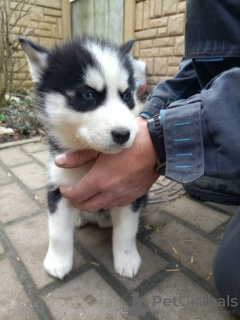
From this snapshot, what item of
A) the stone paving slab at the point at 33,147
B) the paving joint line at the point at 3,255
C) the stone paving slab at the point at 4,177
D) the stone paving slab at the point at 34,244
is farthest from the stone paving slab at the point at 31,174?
the paving joint line at the point at 3,255

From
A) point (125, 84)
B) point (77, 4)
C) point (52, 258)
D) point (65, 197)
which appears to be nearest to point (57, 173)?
point (65, 197)

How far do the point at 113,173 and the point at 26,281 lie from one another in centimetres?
72

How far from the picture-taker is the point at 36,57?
50.4 inches

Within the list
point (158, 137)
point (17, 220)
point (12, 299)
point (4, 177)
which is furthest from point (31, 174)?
point (158, 137)

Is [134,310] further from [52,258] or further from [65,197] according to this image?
[65,197]

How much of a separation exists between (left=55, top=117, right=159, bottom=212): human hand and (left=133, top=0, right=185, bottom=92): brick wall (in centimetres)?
446

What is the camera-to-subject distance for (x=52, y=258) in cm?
139

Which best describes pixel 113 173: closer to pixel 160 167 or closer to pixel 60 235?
pixel 160 167

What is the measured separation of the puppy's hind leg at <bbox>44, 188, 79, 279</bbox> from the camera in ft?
4.41

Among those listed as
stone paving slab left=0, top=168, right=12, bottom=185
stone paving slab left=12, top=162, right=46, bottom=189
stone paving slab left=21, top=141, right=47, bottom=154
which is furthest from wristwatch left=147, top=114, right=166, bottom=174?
stone paving slab left=21, top=141, right=47, bottom=154

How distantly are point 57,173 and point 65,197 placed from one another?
0.14m

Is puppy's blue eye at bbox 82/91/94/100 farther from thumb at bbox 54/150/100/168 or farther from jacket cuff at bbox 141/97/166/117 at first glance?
jacket cuff at bbox 141/97/166/117

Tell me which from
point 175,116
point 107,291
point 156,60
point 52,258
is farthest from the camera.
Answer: point 156,60

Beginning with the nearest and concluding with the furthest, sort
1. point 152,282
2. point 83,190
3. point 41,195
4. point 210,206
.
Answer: point 83,190 < point 152,282 < point 210,206 < point 41,195
